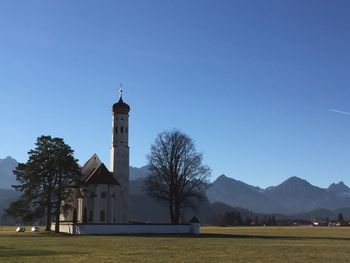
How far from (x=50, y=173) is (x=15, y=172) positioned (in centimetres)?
475

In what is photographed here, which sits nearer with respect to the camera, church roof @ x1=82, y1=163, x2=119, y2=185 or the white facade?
church roof @ x1=82, y1=163, x2=119, y2=185

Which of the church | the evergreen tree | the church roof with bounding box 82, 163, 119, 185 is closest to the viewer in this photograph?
the evergreen tree

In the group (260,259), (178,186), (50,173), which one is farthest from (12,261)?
(178,186)

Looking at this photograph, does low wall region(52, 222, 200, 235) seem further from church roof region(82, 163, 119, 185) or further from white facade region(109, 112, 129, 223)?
white facade region(109, 112, 129, 223)

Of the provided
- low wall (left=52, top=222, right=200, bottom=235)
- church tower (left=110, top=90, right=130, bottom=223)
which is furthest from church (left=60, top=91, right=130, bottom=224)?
low wall (left=52, top=222, right=200, bottom=235)

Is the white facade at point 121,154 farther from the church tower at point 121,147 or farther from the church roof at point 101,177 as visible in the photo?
the church roof at point 101,177

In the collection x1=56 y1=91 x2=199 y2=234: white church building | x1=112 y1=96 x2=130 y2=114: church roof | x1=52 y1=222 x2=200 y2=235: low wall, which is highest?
x1=112 y1=96 x2=130 y2=114: church roof

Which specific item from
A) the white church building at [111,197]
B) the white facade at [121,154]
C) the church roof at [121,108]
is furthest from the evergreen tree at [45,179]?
the church roof at [121,108]

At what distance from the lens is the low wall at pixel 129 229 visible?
238ft

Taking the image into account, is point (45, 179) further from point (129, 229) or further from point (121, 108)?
point (121, 108)

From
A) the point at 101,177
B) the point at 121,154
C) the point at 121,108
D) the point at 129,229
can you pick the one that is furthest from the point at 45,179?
the point at 121,108

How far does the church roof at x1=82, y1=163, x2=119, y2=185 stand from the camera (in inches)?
3351

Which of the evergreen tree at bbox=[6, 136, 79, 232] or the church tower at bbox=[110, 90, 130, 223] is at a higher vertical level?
the church tower at bbox=[110, 90, 130, 223]

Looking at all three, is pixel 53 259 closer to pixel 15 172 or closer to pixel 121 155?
pixel 15 172
